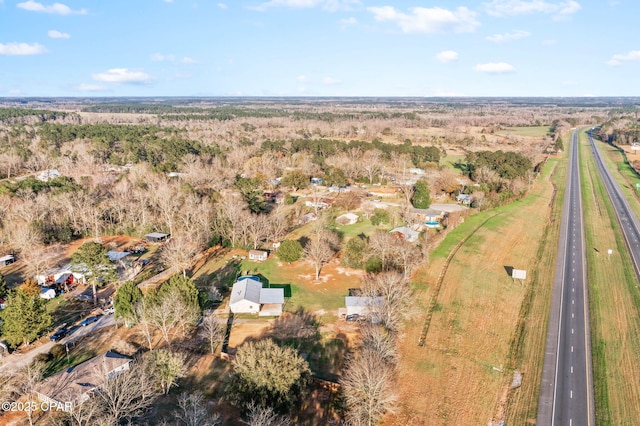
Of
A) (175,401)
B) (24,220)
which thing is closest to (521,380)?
(175,401)

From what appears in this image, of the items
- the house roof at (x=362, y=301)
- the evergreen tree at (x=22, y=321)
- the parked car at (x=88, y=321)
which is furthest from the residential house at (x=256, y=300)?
the evergreen tree at (x=22, y=321)

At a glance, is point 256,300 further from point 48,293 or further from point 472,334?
point 48,293

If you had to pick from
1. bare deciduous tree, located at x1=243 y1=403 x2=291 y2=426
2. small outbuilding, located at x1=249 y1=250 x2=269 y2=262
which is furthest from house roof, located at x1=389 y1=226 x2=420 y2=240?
bare deciduous tree, located at x1=243 y1=403 x2=291 y2=426

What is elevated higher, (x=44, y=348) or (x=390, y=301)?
(x=390, y=301)

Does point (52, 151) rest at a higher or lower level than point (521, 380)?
higher

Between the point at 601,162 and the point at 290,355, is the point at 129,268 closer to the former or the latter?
the point at 290,355

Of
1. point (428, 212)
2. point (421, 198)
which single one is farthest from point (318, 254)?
point (421, 198)
